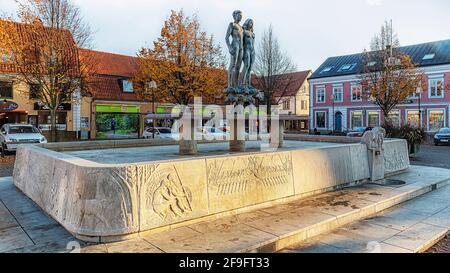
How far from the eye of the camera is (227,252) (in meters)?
3.87

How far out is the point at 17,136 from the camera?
55.0ft

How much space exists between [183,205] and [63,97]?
62.0 feet

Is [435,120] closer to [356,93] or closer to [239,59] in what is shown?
[356,93]

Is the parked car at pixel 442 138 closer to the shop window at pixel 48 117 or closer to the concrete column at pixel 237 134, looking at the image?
the concrete column at pixel 237 134

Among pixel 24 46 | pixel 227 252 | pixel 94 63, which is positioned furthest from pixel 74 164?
pixel 94 63

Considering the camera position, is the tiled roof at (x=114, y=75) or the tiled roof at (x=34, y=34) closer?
the tiled roof at (x=34, y=34)

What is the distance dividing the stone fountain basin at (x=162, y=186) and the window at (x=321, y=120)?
137 feet

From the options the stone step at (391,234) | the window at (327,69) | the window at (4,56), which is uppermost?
the window at (327,69)

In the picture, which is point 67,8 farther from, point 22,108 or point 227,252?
point 227,252

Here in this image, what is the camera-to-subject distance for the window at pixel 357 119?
42.9 metres

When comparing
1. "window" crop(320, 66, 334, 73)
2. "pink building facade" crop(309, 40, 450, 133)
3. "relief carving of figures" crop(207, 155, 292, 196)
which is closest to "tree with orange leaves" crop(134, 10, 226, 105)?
"pink building facade" crop(309, 40, 450, 133)

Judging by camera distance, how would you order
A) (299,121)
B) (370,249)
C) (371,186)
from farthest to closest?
(299,121)
(371,186)
(370,249)

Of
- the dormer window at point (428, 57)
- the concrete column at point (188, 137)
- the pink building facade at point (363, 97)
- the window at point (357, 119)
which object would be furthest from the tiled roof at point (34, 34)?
the dormer window at point (428, 57)

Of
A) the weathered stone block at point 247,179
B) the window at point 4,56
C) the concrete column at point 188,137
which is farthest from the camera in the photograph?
the window at point 4,56
